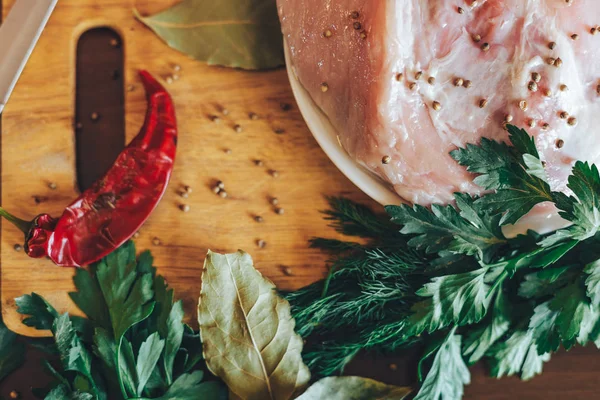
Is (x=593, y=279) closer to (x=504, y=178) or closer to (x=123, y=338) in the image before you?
Result: (x=504, y=178)

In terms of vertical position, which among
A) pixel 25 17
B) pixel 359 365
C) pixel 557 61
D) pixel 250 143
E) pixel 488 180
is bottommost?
pixel 359 365

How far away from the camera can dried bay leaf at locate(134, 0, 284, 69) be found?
140 centimetres

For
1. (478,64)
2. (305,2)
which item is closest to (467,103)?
(478,64)

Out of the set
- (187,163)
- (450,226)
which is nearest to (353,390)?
(450,226)

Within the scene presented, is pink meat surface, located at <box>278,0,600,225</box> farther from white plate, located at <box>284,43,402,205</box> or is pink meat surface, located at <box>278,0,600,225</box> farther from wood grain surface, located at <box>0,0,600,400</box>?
wood grain surface, located at <box>0,0,600,400</box>

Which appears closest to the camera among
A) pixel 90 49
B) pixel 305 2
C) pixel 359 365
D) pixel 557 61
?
pixel 557 61

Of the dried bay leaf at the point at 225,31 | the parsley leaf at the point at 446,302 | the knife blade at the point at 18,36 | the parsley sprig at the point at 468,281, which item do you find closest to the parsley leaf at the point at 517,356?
the parsley sprig at the point at 468,281

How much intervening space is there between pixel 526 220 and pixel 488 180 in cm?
18

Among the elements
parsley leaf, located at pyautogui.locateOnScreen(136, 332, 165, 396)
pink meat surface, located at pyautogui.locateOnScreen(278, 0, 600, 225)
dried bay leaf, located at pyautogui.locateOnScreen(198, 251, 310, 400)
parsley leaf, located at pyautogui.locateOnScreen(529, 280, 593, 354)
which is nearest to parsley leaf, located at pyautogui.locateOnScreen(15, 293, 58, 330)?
parsley leaf, located at pyautogui.locateOnScreen(136, 332, 165, 396)

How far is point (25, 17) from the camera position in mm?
1264

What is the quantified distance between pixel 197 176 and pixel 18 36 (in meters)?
0.51

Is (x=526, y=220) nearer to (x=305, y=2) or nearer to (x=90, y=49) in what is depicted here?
(x=305, y=2)

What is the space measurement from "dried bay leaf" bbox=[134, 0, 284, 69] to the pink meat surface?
0.26 metres

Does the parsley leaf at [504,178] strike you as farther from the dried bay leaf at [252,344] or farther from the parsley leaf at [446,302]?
the dried bay leaf at [252,344]
